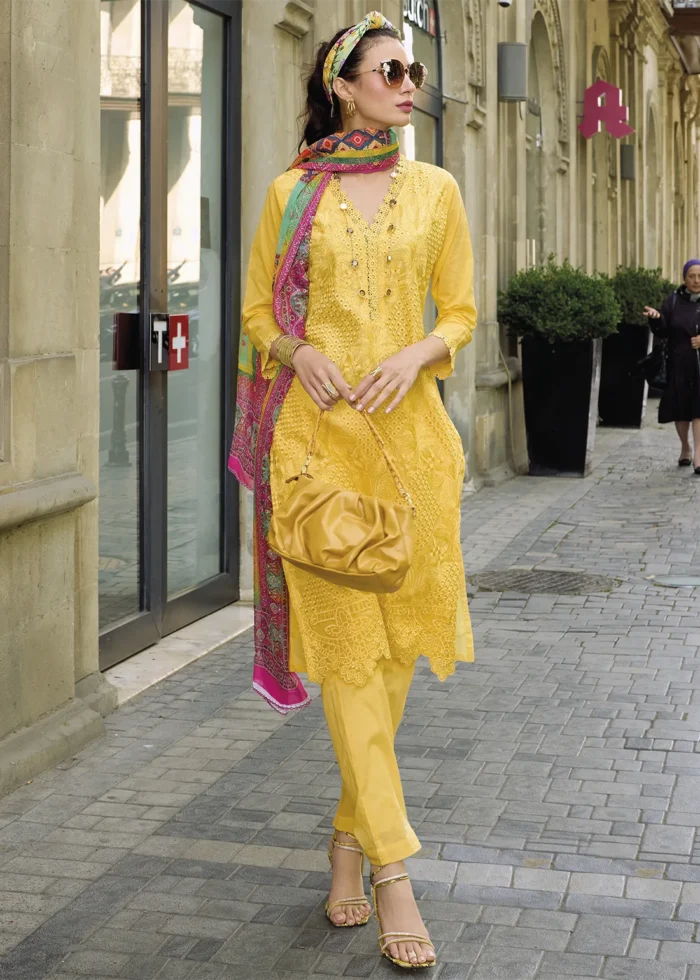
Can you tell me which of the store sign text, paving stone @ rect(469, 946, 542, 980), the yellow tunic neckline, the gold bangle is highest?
the store sign text

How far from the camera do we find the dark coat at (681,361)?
14273 millimetres

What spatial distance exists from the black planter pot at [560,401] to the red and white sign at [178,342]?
685 centimetres

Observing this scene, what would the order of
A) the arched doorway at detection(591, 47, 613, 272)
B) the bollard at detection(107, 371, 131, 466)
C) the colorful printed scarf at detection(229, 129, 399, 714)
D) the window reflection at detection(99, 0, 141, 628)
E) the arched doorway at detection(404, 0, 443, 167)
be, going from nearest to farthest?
the colorful printed scarf at detection(229, 129, 399, 714), the window reflection at detection(99, 0, 141, 628), the bollard at detection(107, 371, 131, 466), the arched doorway at detection(404, 0, 443, 167), the arched doorway at detection(591, 47, 613, 272)

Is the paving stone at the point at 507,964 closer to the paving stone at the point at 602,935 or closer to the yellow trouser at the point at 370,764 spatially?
the paving stone at the point at 602,935

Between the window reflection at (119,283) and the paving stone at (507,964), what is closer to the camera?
the paving stone at (507,964)

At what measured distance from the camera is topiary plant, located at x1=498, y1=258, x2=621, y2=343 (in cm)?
1356

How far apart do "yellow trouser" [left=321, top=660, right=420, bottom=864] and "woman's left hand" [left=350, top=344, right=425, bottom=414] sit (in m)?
0.64

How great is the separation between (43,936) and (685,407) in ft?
→ 37.1

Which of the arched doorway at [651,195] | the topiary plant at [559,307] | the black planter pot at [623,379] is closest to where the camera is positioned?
the topiary plant at [559,307]

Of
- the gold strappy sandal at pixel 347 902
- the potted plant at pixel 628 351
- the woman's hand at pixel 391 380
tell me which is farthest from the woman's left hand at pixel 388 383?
the potted plant at pixel 628 351

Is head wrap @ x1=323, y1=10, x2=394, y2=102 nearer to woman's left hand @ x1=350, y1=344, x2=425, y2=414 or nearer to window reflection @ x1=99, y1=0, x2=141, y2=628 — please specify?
woman's left hand @ x1=350, y1=344, x2=425, y2=414

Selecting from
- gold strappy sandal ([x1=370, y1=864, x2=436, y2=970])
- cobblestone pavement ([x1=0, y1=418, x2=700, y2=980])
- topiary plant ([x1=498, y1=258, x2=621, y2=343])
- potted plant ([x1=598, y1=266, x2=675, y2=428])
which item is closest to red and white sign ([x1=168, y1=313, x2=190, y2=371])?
cobblestone pavement ([x1=0, y1=418, x2=700, y2=980])

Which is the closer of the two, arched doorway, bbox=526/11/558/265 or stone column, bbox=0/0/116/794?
stone column, bbox=0/0/116/794

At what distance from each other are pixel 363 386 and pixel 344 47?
→ 32.1 inches
